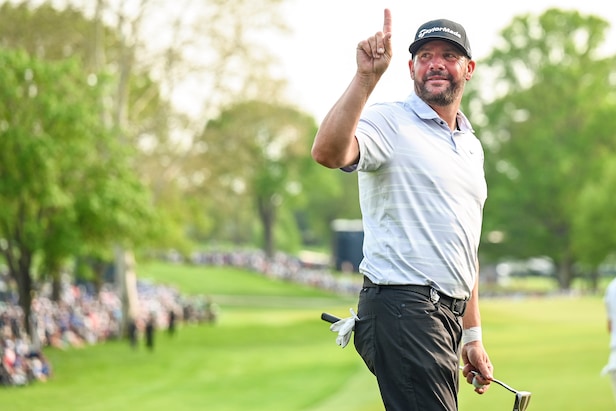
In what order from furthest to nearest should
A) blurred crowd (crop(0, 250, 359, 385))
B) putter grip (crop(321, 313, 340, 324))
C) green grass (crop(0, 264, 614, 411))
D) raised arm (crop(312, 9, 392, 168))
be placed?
blurred crowd (crop(0, 250, 359, 385)), green grass (crop(0, 264, 614, 411)), putter grip (crop(321, 313, 340, 324)), raised arm (crop(312, 9, 392, 168))

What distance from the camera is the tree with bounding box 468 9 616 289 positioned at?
248 ft

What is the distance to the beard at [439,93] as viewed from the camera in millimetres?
5043

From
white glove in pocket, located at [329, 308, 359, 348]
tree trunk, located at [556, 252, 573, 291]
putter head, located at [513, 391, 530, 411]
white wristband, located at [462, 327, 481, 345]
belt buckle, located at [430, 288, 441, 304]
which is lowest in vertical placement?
tree trunk, located at [556, 252, 573, 291]

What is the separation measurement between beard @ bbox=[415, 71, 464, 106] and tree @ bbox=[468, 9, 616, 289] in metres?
70.7

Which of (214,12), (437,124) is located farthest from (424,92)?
(214,12)

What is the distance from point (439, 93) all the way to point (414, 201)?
0.51 meters

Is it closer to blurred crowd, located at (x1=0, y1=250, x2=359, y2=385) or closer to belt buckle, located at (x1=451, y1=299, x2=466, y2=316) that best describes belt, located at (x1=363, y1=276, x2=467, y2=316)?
belt buckle, located at (x1=451, y1=299, x2=466, y2=316)

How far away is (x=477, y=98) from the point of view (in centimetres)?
7744

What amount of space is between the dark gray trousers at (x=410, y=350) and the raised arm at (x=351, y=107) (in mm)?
726

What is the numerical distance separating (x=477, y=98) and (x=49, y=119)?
1951 inches

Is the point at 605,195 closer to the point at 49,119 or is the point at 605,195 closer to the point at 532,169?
the point at 532,169

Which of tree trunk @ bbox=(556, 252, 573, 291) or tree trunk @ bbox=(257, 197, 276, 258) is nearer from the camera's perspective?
tree trunk @ bbox=(556, 252, 573, 291)

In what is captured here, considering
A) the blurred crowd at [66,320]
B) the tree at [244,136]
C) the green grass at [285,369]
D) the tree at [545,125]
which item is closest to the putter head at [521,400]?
the green grass at [285,369]

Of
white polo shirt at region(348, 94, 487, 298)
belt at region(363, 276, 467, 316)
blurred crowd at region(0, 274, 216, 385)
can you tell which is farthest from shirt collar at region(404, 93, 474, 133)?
blurred crowd at region(0, 274, 216, 385)
